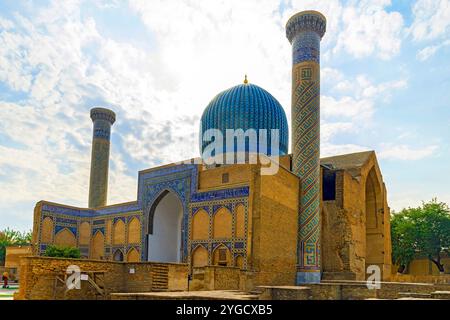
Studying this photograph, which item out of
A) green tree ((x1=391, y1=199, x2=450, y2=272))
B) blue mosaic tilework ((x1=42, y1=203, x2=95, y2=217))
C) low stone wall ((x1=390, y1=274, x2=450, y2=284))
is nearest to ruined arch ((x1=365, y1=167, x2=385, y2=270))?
low stone wall ((x1=390, y1=274, x2=450, y2=284))

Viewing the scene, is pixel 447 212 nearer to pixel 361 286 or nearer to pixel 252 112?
pixel 252 112

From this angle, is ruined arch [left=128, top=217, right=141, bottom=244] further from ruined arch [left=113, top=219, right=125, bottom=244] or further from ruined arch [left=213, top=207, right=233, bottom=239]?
ruined arch [left=213, top=207, right=233, bottom=239]

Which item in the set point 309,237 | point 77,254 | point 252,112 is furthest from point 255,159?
point 77,254

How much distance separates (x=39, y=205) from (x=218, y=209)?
28.7ft

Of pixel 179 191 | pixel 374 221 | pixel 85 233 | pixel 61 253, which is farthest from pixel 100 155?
pixel 374 221

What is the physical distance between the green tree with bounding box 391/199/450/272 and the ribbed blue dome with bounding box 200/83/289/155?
10271 mm

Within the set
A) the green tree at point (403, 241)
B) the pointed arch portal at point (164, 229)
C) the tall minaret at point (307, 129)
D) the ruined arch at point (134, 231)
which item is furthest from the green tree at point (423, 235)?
the ruined arch at point (134, 231)

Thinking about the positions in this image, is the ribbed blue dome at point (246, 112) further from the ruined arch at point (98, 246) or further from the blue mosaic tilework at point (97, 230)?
the ruined arch at point (98, 246)

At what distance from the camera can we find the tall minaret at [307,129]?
16125mm

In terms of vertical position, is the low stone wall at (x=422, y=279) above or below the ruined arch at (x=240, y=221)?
below

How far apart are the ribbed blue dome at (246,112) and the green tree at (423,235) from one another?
404 inches

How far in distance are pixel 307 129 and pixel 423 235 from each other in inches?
509

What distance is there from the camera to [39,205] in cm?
1975

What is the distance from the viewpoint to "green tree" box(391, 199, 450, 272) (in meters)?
25.5
